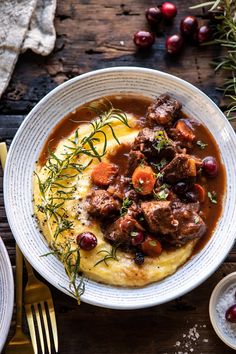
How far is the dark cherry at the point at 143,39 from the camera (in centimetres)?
534

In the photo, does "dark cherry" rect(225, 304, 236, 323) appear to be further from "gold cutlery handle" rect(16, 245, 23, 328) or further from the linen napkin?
the linen napkin

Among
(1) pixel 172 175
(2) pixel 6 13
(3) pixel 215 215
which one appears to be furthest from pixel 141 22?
(3) pixel 215 215

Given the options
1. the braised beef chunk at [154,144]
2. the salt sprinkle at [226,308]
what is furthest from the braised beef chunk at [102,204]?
the salt sprinkle at [226,308]

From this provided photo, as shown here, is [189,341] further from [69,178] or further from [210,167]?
[69,178]

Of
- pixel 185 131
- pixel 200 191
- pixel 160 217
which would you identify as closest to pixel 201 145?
pixel 185 131

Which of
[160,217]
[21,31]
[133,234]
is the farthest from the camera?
[21,31]

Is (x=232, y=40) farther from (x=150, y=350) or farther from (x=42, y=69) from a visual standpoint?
(x=150, y=350)

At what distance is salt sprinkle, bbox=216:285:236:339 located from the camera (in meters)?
5.11

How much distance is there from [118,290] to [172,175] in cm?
107

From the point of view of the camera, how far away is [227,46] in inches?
215

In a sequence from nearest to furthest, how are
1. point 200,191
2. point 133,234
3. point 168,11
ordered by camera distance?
1. point 133,234
2. point 200,191
3. point 168,11

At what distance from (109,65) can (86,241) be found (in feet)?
5.67

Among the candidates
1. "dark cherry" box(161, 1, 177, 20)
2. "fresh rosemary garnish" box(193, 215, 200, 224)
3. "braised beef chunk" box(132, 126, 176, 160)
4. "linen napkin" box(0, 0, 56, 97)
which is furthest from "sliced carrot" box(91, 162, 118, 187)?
"dark cherry" box(161, 1, 177, 20)

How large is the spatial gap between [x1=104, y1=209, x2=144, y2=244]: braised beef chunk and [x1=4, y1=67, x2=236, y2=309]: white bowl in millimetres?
438
